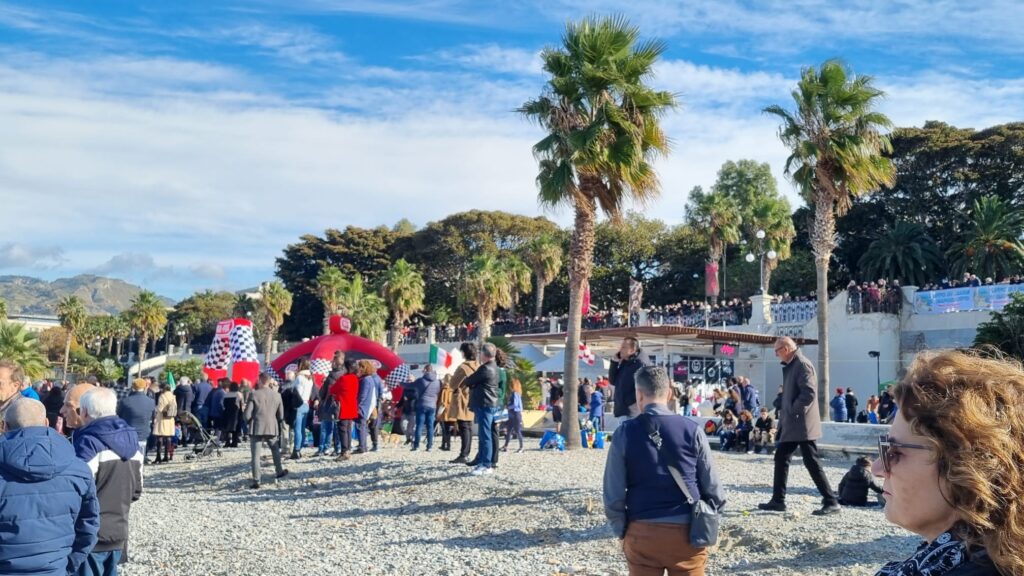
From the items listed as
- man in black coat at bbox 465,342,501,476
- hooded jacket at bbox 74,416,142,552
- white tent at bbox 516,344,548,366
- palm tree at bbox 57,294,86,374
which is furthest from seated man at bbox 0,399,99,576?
palm tree at bbox 57,294,86,374

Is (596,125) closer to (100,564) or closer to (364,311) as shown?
(100,564)

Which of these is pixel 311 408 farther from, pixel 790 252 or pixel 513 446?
pixel 790 252

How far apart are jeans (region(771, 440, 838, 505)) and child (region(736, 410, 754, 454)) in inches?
375

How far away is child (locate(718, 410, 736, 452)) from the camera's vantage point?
18797 millimetres

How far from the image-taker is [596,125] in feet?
54.5

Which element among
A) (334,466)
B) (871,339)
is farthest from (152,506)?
(871,339)

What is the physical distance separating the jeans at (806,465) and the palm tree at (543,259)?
39.6 meters

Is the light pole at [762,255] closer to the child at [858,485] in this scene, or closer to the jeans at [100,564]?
the child at [858,485]

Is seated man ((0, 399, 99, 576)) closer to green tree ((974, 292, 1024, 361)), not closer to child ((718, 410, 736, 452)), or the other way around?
child ((718, 410, 736, 452))

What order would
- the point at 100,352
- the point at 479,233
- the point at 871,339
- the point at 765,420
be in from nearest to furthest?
the point at 765,420 → the point at 871,339 → the point at 479,233 → the point at 100,352

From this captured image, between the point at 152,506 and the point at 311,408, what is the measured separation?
5935 mm

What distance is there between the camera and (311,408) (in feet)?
62.2

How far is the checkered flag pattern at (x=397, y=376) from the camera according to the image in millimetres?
24094

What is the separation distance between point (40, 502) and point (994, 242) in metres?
37.0
